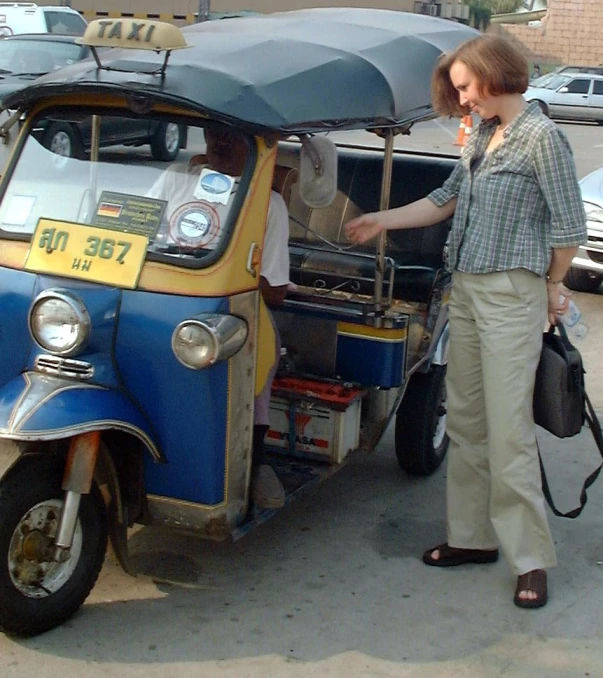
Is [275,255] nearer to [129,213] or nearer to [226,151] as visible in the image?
[226,151]

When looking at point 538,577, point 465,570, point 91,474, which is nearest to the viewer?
point 91,474

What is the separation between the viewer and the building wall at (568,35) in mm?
47375

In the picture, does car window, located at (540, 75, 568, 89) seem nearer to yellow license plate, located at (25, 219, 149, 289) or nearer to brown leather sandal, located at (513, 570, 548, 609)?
brown leather sandal, located at (513, 570, 548, 609)

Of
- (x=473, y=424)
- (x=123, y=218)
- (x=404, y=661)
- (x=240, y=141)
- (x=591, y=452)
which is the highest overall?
(x=240, y=141)

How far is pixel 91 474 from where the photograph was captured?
3.49 metres

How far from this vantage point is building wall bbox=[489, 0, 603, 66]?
155 feet

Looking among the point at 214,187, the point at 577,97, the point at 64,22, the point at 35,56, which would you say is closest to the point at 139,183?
the point at 214,187

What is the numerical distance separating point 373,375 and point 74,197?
1466 mm

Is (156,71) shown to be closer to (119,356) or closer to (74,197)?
(74,197)

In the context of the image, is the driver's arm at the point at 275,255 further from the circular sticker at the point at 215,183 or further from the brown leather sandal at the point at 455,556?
the brown leather sandal at the point at 455,556

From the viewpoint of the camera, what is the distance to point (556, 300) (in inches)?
156

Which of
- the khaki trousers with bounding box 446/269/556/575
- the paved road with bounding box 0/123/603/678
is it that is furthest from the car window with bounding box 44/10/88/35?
the khaki trousers with bounding box 446/269/556/575

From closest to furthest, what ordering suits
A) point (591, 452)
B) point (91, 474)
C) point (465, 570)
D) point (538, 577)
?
point (91, 474) → point (538, 577) → point (465, 570) → point (591, 452)

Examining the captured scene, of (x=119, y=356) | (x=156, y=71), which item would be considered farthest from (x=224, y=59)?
(x=119, y=356)
